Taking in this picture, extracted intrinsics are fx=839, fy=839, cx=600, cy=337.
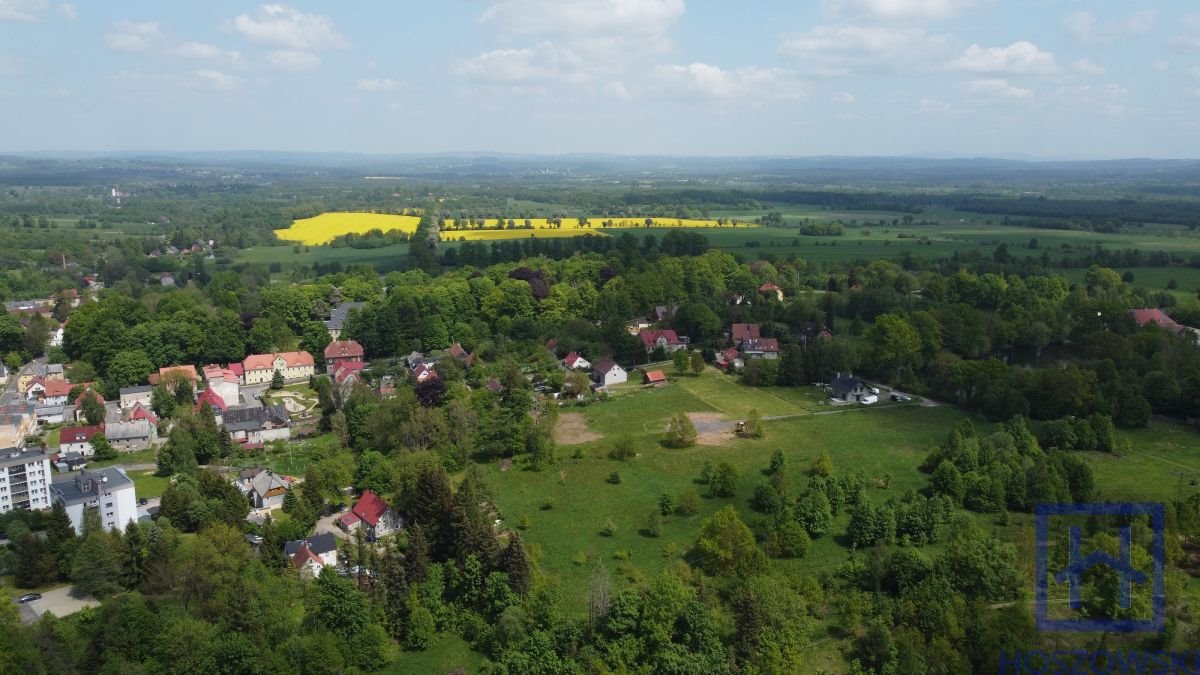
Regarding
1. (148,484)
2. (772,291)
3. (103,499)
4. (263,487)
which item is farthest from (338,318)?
(772,291)

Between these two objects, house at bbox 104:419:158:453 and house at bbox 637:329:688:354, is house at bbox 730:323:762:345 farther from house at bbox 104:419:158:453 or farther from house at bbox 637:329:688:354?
house at bbox 104:419:158:453

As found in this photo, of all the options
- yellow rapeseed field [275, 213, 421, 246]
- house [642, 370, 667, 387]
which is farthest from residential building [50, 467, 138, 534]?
yellow rapeseed field [275, 213, 421, 246]

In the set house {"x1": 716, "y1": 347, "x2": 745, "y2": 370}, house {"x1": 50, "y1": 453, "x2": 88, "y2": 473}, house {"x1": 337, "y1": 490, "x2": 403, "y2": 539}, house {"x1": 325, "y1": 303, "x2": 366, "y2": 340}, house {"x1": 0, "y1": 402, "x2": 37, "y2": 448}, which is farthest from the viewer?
house {"x1": 325, "y1": 303, "x2": 366, "y2": 340}

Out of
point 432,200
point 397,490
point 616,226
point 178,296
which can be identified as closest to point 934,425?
point 397,490

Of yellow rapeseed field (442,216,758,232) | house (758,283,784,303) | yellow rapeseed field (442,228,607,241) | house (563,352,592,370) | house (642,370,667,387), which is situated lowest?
house (642,370,667,387)

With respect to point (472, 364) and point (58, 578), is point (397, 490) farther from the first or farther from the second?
point (472, 364)

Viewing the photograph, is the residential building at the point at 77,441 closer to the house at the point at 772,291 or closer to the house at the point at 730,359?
the house at the point at 730,359
